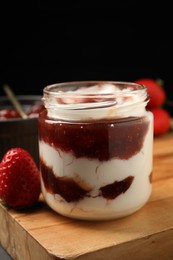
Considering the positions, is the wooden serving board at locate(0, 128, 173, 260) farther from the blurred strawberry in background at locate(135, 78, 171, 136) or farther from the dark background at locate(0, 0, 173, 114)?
the dark background at locate(0, 0, 173, 114)

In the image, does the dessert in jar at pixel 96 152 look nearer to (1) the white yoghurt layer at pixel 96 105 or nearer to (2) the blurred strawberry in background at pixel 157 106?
(1) the white yoghurt layer at pixel 96 105

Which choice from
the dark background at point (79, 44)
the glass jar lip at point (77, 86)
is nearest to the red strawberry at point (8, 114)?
the glass jar lip at point (77, 86)

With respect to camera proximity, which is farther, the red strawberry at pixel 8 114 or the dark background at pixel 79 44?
the dark background at pixel 79 44

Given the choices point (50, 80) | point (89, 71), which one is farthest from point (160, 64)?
point (50, 80)

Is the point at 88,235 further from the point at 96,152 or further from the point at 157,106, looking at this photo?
the point at 157,106

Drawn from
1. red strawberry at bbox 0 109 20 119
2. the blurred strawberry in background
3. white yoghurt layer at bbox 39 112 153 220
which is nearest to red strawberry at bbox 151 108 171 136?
the blurred strawberry in background

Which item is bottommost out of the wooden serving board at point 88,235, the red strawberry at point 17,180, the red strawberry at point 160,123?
the red strawberry at point 160,123

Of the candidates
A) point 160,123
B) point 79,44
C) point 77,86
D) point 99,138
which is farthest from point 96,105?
point 79,44
